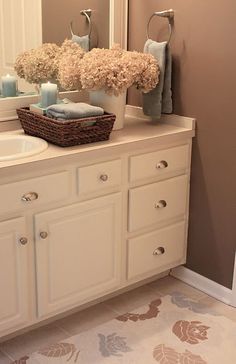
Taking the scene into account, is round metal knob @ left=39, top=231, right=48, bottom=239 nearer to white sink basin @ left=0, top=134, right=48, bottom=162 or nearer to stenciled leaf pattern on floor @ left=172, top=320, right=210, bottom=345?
white sink basin @ left=0, top=134, right=48, bottom=162

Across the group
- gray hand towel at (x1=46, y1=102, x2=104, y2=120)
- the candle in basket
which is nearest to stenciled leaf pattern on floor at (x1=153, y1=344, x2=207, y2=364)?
gray hand towel at (x1=46, y1=102, x2=104, y2=120)

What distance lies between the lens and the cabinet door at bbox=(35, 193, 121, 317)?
2.22 meters

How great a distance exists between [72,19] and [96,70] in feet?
1.63

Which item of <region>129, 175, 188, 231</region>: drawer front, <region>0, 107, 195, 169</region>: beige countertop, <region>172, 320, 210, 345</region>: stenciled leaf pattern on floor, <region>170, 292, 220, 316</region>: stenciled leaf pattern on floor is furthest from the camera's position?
<region>170, 292, 220, 316</region>: stenciled leaf pattern on floor

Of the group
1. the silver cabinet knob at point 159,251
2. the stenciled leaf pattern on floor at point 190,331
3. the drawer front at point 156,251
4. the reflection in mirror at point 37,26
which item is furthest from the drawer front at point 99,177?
the stenciled leaf pattern on floor at point 190,331

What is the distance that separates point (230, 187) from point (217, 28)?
72 cm

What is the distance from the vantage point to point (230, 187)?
253 centimetres

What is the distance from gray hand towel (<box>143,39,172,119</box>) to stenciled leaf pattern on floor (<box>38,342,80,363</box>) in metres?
1.15

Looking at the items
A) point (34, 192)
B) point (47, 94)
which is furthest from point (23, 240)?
point (47, 94)

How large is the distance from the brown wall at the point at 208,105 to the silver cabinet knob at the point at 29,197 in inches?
35.6

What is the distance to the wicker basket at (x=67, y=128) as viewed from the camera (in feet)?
7.26

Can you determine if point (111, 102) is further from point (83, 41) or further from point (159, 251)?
point (159, 251)

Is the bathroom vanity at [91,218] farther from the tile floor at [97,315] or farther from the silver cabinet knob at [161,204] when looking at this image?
the tile floor at [97,315]

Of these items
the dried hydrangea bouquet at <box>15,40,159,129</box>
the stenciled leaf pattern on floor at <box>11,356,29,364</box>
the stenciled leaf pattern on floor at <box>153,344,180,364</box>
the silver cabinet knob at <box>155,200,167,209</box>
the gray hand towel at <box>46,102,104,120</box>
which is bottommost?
the stenciled leaf pattern on floor at <box>11,356,29,364</box>
